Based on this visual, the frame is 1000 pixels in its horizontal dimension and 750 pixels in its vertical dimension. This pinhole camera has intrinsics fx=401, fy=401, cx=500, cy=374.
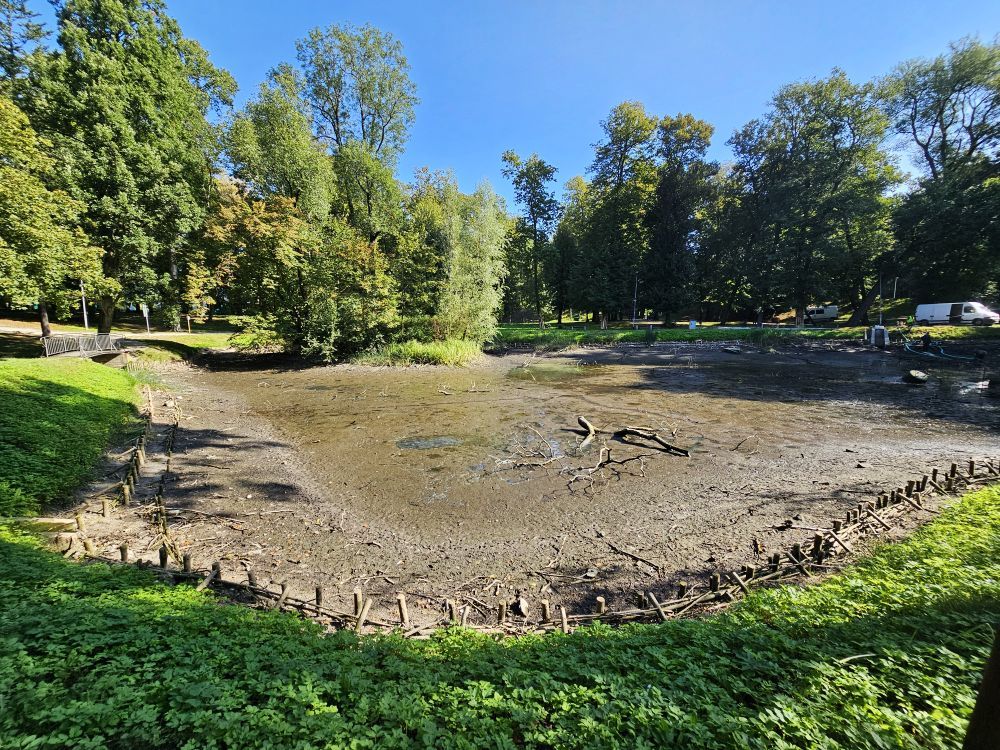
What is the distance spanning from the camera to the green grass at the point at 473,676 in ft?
8.36

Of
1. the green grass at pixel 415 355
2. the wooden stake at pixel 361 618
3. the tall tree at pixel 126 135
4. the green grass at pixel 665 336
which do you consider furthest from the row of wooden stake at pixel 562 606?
the green grass at pixel 665 336

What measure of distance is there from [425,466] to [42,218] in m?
18.6

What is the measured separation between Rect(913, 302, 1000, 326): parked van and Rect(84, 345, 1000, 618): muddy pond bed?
64.8ft

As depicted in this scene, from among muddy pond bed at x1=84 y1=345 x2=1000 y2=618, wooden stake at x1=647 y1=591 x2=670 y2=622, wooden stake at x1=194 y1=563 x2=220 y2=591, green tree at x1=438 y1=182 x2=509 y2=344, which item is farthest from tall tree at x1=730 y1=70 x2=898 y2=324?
wooden stake at x1=194 y1=563 x2=220 y2=591

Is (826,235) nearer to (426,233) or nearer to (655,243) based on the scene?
(655,243)

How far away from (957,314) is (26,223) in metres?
59.7

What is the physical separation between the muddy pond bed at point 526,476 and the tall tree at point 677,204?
2808 cm

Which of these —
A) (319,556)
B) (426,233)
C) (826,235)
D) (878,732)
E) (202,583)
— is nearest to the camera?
(878,732)

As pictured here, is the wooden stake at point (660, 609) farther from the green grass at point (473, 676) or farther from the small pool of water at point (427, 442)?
the small pool of water at point (427, 442)

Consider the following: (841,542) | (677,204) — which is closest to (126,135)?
(841,542)

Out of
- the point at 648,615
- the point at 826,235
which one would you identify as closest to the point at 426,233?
the point at 648,615

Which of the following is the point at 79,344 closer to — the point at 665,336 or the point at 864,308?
the point at 665,336

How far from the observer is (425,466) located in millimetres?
10617

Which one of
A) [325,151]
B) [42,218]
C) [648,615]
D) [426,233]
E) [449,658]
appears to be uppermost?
[325,151]
